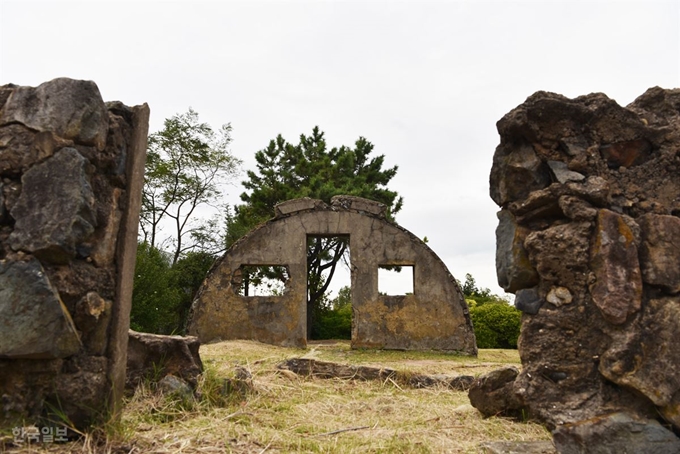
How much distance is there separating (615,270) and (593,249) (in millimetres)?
165

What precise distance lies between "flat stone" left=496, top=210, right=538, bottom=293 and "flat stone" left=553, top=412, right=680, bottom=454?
2.89ft

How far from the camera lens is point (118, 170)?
3166 millimetres

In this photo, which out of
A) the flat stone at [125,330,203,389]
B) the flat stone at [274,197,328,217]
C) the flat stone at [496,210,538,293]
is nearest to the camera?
the flat stone at [496,210,538,293]

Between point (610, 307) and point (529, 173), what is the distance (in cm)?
93

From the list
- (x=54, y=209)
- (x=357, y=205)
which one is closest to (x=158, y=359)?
(x=54, y=209)

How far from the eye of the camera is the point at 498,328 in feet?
48.7

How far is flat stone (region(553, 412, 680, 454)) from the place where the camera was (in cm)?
248

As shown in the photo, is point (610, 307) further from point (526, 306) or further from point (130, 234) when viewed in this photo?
point (130, 234)

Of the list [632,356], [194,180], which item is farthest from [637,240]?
[194,180]

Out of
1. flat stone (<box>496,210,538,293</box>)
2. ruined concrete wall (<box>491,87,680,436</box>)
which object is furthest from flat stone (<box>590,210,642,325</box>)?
flat stone (<box>496,210,538,293</box>)

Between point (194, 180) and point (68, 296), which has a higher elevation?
point (194, 180)

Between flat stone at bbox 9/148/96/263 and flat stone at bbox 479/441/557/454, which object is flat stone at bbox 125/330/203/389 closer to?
flat stone at bbox 9/148/96/263

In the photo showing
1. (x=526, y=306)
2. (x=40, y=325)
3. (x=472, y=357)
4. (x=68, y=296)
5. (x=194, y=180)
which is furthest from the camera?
(x=194, y=180)

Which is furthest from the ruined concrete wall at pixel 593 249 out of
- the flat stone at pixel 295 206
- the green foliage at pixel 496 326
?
the green foliage at pixel 496 326
